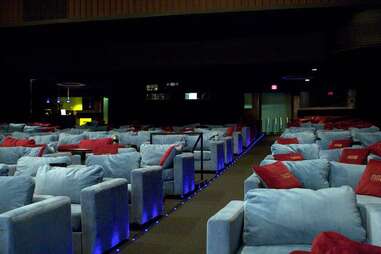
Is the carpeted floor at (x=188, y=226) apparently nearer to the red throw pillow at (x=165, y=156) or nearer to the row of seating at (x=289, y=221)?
the red throw pillow at (x=165, y=156)

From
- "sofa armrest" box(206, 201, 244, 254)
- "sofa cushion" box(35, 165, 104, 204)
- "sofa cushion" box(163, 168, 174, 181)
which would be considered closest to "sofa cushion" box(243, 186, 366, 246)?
"sofa armrest" box(206, 201, 244, 254)

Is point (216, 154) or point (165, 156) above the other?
point (165, 156)

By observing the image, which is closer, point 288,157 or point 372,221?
point 372,221

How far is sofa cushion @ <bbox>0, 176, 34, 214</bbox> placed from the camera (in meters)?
3.36

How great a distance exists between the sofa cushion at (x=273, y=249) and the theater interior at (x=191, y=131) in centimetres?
2

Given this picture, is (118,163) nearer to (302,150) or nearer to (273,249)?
(302,150)

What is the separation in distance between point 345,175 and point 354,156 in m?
0.86

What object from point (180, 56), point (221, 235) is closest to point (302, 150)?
point (221, 235)

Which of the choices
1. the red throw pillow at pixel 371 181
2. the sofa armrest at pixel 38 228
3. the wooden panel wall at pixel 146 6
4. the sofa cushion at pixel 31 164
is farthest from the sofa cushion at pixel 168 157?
the wooden panel wall at pixel 146 6

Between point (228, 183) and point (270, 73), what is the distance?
1187 centimetres

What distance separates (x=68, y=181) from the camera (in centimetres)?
432

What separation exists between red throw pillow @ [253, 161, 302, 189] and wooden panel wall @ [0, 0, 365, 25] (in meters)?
7.68

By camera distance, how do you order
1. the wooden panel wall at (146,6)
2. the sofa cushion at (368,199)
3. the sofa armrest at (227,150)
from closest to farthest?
the sofa cushion at (368,199), the sofa armrest at (227,150), the wooden panel wall at (146,6)

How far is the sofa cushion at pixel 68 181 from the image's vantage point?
4.29 m
